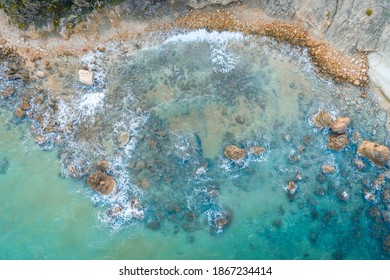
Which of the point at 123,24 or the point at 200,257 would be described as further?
the point at 123,24

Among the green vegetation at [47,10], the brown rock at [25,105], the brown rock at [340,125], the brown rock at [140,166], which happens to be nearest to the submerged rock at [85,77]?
the green vegetation at [47,10]

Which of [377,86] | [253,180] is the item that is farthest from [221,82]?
[377,86]

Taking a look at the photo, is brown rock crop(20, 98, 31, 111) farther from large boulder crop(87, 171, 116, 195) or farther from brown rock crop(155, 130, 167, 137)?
brown rock crop(155, 130, 167, 137)

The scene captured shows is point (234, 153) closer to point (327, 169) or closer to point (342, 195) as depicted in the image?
point (327, 169)

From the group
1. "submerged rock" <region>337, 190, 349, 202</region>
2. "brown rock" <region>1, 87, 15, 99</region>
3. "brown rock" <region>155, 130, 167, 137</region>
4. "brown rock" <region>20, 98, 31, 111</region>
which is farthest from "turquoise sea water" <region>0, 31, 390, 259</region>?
"brown rock" <region>1, 87, 15, 99</region>

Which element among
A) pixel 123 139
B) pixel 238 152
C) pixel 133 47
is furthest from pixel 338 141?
pixel 133 47

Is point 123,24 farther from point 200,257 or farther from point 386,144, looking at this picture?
point 386,144

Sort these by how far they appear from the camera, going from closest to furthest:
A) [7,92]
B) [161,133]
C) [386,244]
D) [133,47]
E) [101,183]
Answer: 1. [386,244]
2. [101,183]
3. [161,133]
4. [7,92]
5. [133,47]
